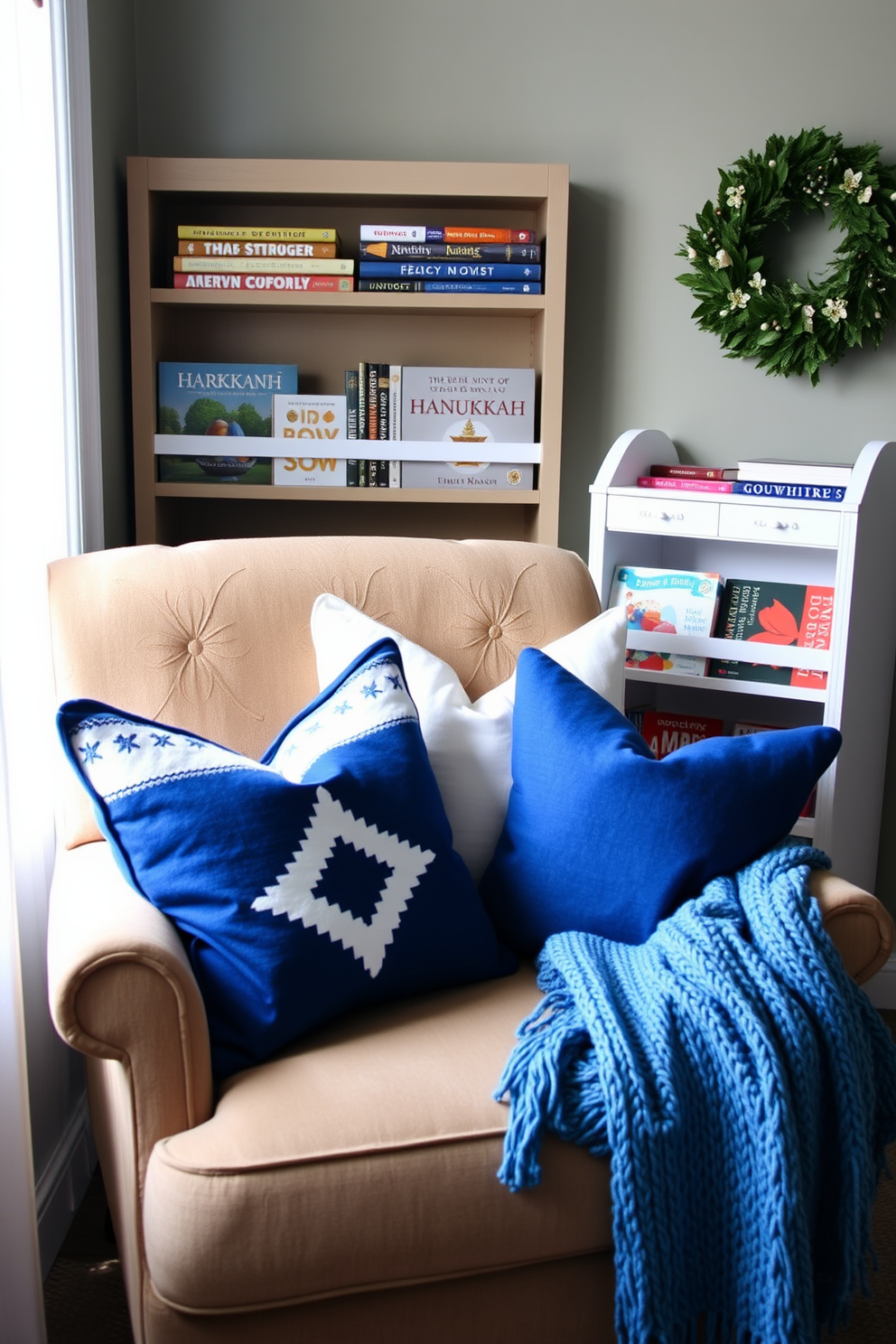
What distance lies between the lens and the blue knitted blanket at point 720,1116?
99 cm

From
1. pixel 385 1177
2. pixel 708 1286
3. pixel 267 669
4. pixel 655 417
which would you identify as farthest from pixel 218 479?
pixel 708 1286

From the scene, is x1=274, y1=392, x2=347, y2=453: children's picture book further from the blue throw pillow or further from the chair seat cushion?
Result: the chair seat cushion

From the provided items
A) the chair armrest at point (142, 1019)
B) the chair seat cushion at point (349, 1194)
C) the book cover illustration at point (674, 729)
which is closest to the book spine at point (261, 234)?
the book cover illustration at point (674, 729)

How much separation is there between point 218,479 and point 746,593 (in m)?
1.05

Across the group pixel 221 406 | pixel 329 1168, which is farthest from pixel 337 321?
pixel 329 1168

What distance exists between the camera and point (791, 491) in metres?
1.94

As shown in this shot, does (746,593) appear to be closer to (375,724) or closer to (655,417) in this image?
Answer: (655,417)

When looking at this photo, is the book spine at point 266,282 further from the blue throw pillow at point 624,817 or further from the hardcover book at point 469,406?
the blue throw pillow at point 624,817

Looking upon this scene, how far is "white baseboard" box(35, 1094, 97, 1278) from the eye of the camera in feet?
4.86

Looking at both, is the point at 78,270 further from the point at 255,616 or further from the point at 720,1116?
the point at 720,1116

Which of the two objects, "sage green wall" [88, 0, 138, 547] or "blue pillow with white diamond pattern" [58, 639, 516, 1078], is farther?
"sage green wall" [88, 0, 138, 547]

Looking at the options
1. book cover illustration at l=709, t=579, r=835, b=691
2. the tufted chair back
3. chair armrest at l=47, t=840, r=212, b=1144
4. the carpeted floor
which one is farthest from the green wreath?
chair armrest at l=47, t=840, r=212, b=1144

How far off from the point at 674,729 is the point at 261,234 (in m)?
1.27

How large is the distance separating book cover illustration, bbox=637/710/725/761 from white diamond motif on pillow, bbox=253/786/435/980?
1.08 metres
